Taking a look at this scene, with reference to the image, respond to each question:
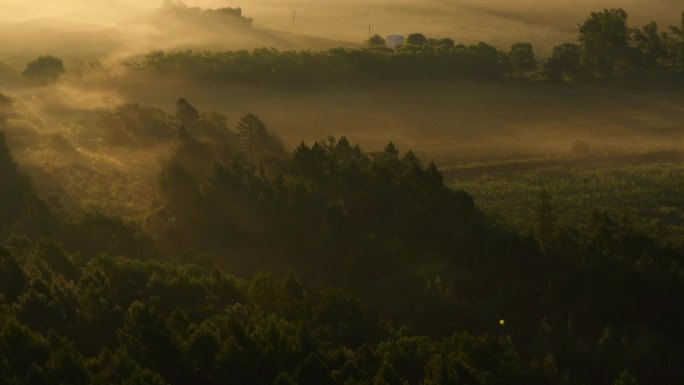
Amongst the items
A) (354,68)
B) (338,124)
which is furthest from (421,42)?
(338,124)

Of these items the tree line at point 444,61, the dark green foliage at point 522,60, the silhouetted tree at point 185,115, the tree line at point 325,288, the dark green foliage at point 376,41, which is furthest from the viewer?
the dark green foliage at point 376,41

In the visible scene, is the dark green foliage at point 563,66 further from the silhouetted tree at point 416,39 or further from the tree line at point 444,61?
the silhouetted tree at point 416,39

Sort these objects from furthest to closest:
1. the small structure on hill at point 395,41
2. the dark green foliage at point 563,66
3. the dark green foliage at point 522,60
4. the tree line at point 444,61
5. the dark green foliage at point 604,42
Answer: the small structure on hill at point 395,41, the dark green foliage at point 604,42, the dark green foliage at point 522,60, the dark green foliage at point 563,66, the tree line at point 444,61

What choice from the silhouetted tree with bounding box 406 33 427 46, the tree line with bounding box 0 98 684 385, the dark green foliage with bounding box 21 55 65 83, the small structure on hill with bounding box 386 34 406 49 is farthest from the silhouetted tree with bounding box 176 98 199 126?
the silhouetted tree with bounding box 406 33 427 46

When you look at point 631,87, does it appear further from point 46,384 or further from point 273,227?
point 46,384

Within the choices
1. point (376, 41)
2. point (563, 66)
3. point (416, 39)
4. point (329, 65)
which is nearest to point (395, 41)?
point (416, 39)

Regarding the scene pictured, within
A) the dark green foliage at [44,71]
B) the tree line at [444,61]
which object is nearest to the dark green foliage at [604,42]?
the tree line at [444,61]

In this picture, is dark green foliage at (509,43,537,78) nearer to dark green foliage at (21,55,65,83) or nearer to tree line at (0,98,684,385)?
dark green foliage at (21,55,65,83)
